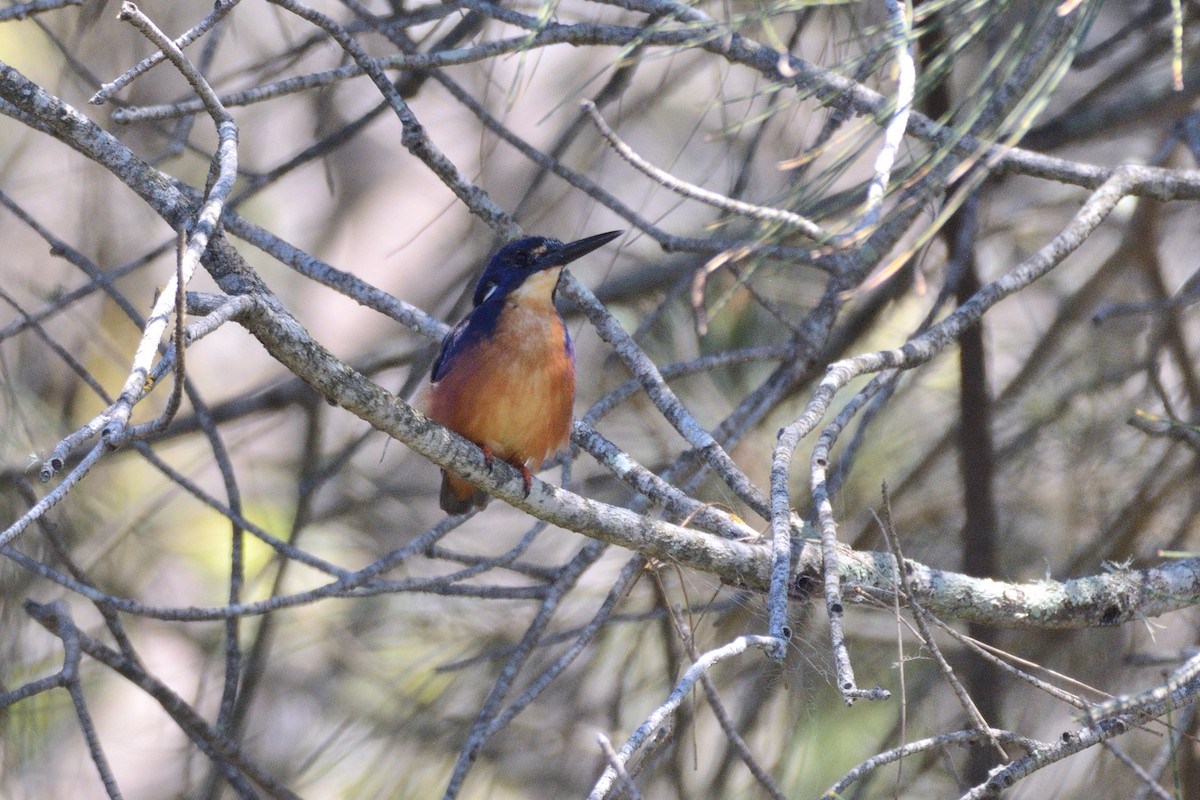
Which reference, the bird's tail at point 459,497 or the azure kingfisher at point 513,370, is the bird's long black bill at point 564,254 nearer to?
the azure kingfisher at point 513,370

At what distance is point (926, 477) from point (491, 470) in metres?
1.98

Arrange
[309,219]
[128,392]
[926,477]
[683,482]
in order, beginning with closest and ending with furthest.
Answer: [128,392]
[683,482]
[926,477]
[309,219]

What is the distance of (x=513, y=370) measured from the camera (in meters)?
2.82

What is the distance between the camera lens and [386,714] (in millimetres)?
3846

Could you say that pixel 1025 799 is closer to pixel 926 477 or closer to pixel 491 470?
pixel 926 477

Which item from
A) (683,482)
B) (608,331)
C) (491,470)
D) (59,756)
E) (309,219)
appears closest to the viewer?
(491,470)

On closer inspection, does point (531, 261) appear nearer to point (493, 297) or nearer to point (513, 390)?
point (493, 297)

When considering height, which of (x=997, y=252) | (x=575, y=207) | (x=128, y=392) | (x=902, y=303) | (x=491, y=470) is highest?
(x=575, y=207)

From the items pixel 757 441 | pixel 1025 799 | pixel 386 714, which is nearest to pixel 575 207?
pixel 757 441

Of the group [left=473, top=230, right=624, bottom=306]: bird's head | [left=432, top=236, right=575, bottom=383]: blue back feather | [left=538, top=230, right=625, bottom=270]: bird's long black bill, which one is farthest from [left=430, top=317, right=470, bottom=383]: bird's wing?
[left=538, top=230, right=625, bottom=270]: bird's long black bill

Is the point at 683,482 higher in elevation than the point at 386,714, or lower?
higher

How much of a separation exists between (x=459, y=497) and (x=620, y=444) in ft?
3.85

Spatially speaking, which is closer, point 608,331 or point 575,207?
point 608,331

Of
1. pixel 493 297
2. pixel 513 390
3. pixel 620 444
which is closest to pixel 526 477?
pixel 513 390
